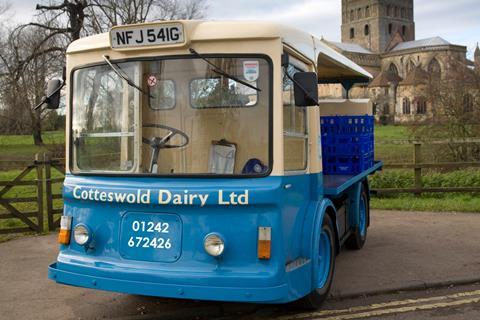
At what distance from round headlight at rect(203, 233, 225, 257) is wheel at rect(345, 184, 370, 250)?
12.4 feet

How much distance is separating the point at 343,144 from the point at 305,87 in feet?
10.7

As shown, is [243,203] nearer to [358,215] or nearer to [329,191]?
[329,191]

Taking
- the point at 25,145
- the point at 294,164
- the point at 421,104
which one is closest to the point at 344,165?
the point at 294,164

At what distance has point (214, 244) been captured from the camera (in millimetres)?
4336

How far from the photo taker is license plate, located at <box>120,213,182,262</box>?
4441 millimetres

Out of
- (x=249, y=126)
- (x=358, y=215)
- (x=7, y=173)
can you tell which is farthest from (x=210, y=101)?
(x=7, y=173)

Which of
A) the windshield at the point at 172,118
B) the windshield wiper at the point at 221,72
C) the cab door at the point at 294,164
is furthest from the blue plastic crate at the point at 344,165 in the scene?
the windshield wiper at the point at 221,72

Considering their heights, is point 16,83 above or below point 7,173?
above

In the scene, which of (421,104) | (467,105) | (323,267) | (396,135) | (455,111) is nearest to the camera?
(323,267)

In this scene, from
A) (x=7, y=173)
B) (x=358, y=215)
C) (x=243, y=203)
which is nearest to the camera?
(x=243, y=203)

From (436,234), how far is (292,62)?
5.31m

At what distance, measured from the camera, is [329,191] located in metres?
5.66

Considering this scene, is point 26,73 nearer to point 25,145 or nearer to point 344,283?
point 25,145

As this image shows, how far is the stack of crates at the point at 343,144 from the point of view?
7.41 meters
